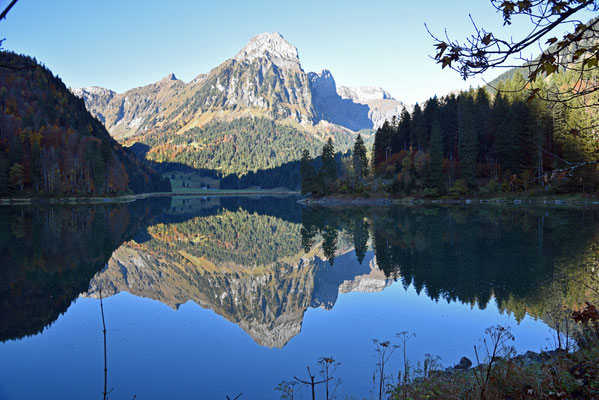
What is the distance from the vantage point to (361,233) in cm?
3791

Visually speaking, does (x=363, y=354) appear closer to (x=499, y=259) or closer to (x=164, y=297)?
(x=164, y=297)

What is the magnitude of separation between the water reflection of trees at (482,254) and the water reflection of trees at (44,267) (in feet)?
52.7

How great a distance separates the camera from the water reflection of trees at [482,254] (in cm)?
1664

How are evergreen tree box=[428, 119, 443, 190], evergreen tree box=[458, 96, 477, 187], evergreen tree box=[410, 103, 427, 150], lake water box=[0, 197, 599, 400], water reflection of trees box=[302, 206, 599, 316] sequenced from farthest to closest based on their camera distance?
evergreen tree box=[410, 103, 427, 150] < evergreen tree box=[428, 119, 443, 190] < evergreen tree box=[458, 96, 477, 187] < water reflection of trees box=[302, 206, 599, 316] < lake water box=[0, 197, 599, 400]

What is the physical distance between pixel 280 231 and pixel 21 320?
32.2m

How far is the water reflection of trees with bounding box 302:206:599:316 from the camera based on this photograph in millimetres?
16641

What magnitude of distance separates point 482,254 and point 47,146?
11325 cm

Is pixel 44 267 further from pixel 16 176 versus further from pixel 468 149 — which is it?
pixel 16 176

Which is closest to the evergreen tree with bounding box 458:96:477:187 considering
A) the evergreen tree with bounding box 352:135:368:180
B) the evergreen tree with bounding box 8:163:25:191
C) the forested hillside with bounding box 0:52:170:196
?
the evergreen tree with bounding box 352:135:368:180

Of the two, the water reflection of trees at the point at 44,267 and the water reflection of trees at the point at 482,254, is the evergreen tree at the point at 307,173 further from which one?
the water reflection of trees at the point at 44,267

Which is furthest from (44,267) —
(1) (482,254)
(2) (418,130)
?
(2) (418,130)

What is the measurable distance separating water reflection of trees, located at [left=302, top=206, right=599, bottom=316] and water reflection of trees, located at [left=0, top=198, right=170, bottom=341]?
16.1m

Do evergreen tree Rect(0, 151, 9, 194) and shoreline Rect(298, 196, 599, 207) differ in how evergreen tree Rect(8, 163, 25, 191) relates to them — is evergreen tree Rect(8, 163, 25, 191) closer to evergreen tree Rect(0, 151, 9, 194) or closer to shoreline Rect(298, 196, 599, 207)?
evergreen tree Rect(0, 151, 9, 194)

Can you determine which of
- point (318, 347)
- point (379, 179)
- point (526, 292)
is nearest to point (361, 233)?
point (526, 292)
